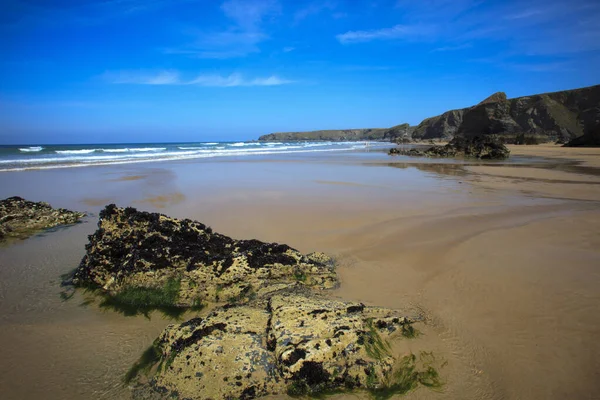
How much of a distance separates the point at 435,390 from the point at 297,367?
1.16 meters

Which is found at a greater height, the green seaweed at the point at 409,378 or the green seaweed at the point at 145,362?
the green seaweed at the point at 145,362

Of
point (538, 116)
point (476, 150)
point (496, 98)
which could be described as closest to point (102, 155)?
point (476, 150)

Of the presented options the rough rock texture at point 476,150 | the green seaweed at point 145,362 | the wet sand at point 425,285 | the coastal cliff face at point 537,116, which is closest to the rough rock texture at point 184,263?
the wet sand at point 425,285

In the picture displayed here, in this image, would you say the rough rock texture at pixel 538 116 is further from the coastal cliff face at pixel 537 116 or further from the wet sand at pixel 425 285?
the wet sand at pixel 425 285

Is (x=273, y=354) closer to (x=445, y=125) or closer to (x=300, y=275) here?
(x=300, y=275)

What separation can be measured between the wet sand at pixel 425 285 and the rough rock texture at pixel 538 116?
56914mm

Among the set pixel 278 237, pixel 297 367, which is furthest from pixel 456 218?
pixel 297 367

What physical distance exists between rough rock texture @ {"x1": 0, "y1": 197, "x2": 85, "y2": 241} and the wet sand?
0.53 m

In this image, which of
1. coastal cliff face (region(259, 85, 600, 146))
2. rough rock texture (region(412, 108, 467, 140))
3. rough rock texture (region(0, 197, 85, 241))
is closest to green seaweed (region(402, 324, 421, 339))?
rough rock texture (region(0, 197, 85, 241))

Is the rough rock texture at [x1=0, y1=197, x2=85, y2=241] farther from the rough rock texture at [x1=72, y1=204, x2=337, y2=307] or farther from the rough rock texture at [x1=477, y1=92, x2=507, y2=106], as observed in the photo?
the rough rock texture at [x1=477, y1=92, x2=507, y2=106]

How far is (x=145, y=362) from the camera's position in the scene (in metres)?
2.96

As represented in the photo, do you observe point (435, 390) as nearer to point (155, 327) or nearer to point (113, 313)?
point (155, 327)

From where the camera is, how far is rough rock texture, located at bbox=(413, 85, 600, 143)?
58125 mm

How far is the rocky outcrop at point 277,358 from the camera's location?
2598mm
